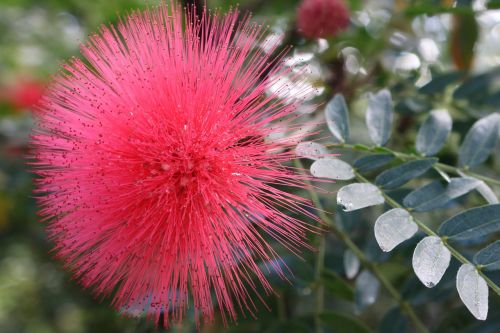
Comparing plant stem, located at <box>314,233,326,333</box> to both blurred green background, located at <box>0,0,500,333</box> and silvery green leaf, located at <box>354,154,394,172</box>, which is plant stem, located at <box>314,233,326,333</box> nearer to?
blurred green background, located at <box>0,0,500,333</box>

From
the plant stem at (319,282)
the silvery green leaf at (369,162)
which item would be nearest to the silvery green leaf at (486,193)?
the silvery green leaf at (369,162)

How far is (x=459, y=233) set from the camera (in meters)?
1.41

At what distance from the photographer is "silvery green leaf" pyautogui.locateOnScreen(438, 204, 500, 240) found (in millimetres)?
1391

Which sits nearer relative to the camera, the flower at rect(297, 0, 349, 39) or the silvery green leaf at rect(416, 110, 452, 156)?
the silvery green leaf at rect(416, 110, 452, 156)

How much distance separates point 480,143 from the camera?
5.78ft

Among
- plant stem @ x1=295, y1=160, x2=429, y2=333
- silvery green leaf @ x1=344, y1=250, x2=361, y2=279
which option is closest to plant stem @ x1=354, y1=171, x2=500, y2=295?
plant stem @ x1=295, y1=160, x2=429, y2=333

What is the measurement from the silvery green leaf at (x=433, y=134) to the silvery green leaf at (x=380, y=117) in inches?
5.3

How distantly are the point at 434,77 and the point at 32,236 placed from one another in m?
3.28

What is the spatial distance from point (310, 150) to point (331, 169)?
0.09 metres

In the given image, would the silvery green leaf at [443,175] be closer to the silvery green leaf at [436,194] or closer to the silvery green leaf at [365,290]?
the silvery green leaf at [436,194]

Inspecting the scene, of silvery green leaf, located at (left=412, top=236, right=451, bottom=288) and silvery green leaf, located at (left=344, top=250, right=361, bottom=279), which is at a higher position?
silvery green leaf, located at (left=412, top=236, right=451, bottom=288)

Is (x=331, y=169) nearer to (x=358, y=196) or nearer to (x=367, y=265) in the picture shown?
(x=358, y=196)

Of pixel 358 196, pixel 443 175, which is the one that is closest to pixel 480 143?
pixel 443 175

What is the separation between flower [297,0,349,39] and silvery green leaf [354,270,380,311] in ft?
3.93
